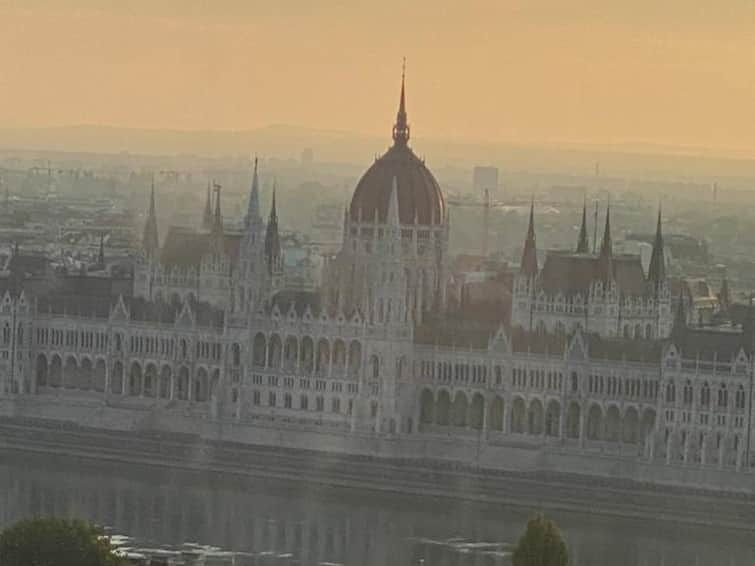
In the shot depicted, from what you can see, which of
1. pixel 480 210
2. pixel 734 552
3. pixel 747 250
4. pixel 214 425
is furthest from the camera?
pixel 747 250

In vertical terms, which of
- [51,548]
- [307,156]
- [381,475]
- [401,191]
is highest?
[307,156]

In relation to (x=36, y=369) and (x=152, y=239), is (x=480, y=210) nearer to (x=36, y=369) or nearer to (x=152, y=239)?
(x=152, y=239)

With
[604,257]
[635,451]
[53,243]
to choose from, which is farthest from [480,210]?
[635,451]

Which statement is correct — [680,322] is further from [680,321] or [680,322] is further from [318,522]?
[318,522]

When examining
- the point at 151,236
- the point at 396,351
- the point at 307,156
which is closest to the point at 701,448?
the point at 396,351

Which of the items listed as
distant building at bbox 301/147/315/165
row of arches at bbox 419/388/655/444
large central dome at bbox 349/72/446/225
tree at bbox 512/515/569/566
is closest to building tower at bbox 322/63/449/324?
large central dome at bbox 349/72/446/225

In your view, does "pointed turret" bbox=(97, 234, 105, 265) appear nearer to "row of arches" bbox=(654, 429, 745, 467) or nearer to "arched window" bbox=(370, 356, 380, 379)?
"arched window" bbox=(370, 356, 380, 379)
